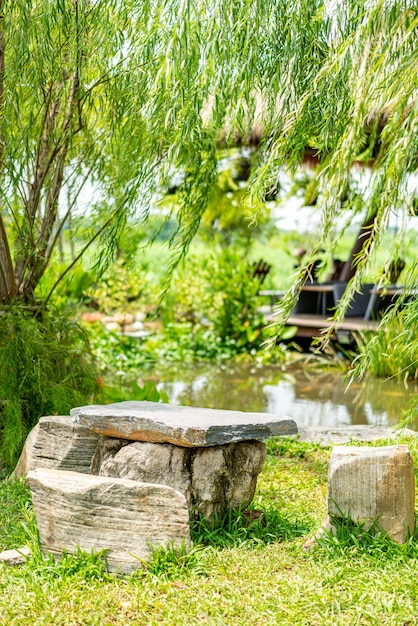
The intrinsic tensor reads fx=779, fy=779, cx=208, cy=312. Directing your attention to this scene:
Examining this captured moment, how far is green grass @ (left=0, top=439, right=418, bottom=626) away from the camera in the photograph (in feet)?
8.34

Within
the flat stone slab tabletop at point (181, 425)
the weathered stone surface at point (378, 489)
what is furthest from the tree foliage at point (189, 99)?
the weathered stone surface at point (378, 489)

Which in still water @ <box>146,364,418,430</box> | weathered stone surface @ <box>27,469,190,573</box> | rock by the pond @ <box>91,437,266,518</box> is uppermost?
still water @ <box>146,364,418,430</box>

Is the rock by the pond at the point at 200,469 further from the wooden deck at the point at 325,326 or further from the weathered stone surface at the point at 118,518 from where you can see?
the wooden deck at the point at 325,326

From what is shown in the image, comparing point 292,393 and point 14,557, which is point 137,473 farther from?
point 292,393

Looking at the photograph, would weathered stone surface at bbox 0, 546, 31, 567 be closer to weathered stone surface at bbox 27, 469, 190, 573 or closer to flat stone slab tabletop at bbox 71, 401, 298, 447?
weathered stone surface at bbox 27, 469, 190, 573

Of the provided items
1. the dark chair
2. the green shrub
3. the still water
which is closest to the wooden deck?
the dark chair

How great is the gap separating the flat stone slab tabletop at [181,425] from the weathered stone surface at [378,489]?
34 cm

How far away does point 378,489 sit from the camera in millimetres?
2969

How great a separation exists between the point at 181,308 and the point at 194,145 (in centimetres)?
605

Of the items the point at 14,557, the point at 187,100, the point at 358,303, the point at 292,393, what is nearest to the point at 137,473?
the point at 14,557

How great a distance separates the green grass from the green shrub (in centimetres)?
93

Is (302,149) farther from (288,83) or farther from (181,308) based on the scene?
(181,308)

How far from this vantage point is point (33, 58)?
3.69 meters

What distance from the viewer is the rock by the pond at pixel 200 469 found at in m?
3.16
